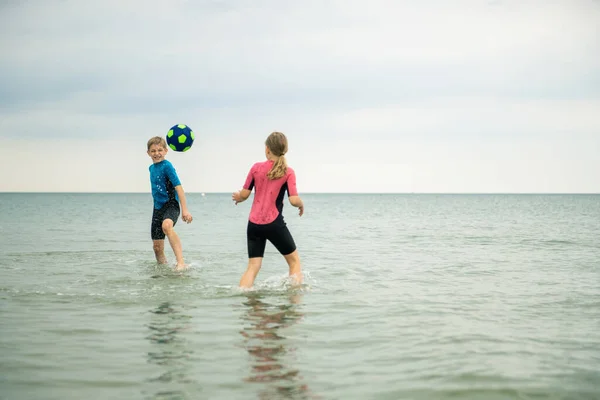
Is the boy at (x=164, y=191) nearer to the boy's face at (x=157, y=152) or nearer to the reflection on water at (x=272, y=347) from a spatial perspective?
the boy's face at (x=157, y=152)

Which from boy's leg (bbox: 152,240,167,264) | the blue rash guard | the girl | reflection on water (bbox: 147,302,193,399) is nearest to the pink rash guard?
the girl

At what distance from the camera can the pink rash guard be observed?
771 cm

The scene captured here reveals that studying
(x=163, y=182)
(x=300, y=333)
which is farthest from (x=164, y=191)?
(x=300, y=333)

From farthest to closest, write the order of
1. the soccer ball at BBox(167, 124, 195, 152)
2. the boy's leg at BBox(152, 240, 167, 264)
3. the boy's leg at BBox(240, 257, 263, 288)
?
the boy's leg at BBox(152, 240, 167, 264) → the soccer ball at BBox(167, 124, 195, 152) → the boy's leg at BBox(240, 257, 263, 288)

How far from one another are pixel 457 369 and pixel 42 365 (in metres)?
3.28

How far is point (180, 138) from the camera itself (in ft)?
33.3

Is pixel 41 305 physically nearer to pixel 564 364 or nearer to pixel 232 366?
pixel 232 366

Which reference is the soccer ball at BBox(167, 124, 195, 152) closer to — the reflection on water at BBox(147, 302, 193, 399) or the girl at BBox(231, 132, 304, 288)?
the girl at BBox(231, 132, 304, 288)

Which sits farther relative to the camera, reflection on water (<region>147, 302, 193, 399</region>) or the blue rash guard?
the blue rash guard

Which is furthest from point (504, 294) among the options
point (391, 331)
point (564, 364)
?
point (564, 364)

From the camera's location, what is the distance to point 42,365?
15.8 ft

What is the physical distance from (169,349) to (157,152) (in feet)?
17.6

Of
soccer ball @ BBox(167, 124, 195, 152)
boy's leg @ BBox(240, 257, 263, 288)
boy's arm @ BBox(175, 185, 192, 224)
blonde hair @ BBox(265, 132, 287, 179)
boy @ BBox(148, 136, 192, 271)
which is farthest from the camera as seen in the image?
soccer ball @ BBox(167, 124, 195, 152)

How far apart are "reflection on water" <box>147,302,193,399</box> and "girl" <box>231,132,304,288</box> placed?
1.41 metres
